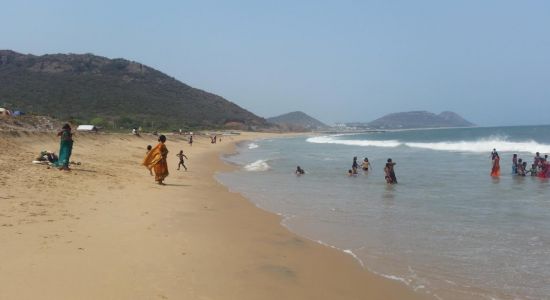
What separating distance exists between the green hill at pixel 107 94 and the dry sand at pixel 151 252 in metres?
64.1

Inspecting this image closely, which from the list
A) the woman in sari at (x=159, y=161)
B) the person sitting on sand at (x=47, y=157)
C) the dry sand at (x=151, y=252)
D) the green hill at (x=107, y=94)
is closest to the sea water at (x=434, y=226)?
A: the dry sand at (x=151, y=252)

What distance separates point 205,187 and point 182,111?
330ft

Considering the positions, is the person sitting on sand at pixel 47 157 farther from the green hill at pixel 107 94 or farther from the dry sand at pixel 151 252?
the green hill at pixel 107 94

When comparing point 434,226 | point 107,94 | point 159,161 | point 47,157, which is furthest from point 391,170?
point 107,94

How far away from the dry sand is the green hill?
2524 inches

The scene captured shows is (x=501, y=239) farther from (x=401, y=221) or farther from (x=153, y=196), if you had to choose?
(x=153, y=196)

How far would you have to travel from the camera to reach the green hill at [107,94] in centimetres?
8626

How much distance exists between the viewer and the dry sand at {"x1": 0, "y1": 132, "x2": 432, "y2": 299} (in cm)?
549

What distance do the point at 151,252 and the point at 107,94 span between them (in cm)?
10423

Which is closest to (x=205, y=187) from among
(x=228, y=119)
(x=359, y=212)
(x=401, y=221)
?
(x=359, y=212)

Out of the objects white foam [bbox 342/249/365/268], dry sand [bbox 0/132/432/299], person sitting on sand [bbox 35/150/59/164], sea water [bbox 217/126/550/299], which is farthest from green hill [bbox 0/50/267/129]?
white foam [bbox 342/249/365/268]

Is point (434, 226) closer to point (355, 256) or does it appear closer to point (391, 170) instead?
point (355, 256)

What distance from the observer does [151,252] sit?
22.9 ft

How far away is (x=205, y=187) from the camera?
653 inches
